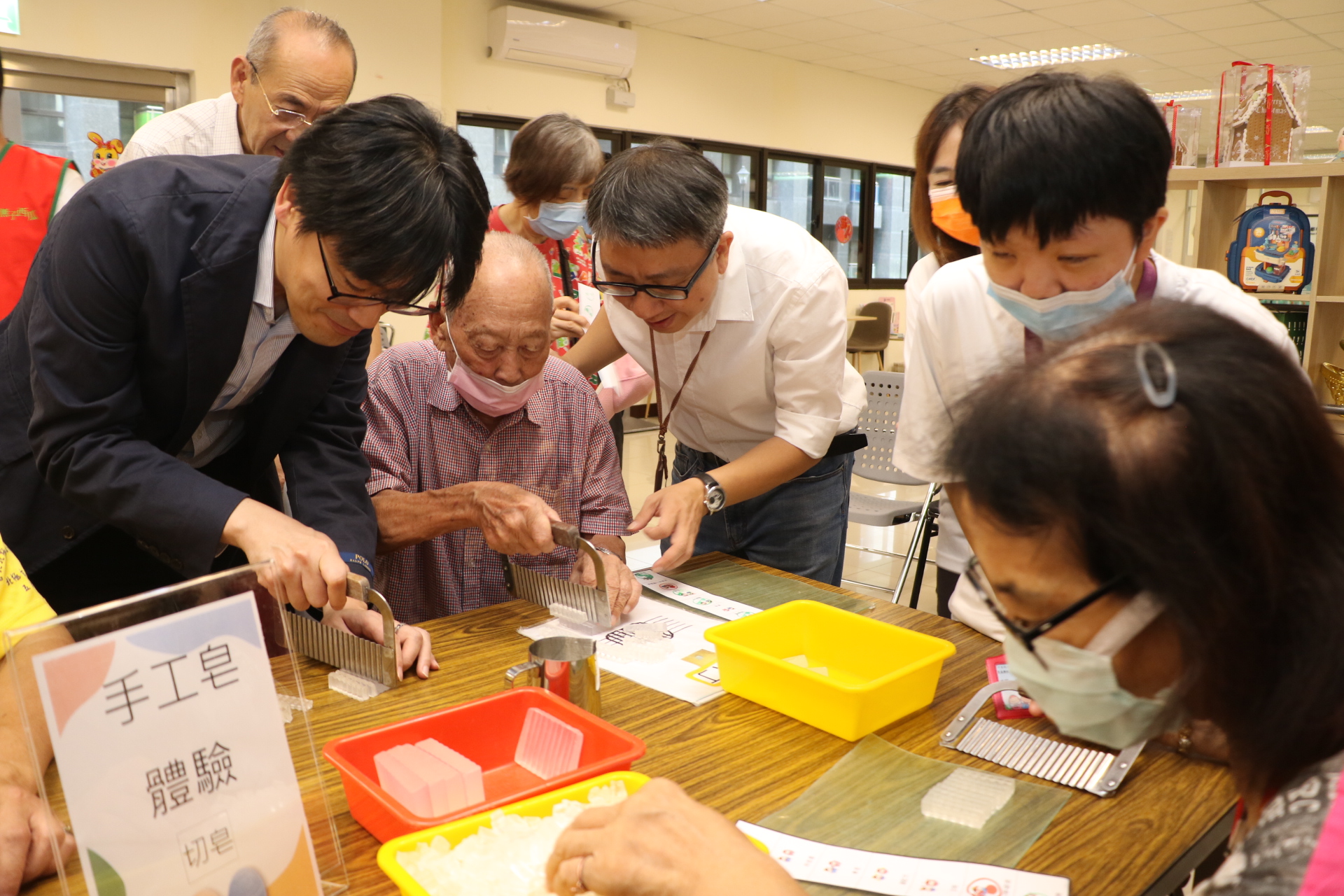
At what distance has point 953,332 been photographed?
1742 mm

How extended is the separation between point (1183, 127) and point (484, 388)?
9.50ft

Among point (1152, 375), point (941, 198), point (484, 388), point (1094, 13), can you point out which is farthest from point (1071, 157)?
point (1094, 13)

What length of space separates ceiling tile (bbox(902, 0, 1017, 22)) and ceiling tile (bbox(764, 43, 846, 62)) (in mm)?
1486

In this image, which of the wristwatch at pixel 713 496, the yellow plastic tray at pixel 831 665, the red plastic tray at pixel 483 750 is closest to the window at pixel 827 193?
the wristwatch at pixel 713 496

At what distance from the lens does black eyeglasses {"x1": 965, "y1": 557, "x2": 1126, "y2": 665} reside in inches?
29.1

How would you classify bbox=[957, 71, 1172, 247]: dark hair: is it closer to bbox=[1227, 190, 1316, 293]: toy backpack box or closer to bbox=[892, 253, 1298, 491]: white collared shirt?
bbox=[892, 253, 1298, 491]: white collared shirt

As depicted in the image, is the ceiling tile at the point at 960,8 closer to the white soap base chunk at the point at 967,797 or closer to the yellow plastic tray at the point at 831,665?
the yellow plastic tray at the point at 831,665

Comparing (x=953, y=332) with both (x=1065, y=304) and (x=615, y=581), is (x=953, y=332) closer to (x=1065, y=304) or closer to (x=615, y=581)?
(x=1065, y=304)

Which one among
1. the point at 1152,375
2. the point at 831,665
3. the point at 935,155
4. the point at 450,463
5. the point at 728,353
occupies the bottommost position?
the point at 831,665

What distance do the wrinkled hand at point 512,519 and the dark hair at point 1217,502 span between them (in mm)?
1193

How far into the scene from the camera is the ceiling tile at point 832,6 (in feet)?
25.0

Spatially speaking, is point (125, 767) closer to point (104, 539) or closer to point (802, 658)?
point (104, 539)

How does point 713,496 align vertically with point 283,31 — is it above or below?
below

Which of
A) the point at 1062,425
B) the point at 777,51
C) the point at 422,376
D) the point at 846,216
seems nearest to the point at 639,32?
the point at 777,51
